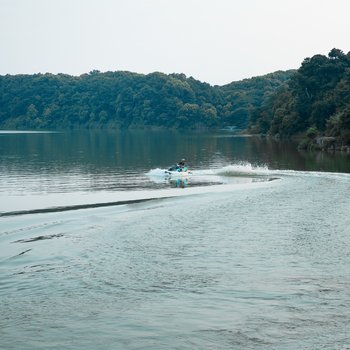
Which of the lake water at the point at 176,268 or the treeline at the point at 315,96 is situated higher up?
the treeline at the point at 315,96

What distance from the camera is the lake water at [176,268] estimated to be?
15055 mm

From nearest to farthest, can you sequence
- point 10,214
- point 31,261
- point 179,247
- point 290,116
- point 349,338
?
point 349,338 < point 31,261 < point 179,247 < point 10,214 < point 290,116

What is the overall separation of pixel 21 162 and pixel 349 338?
2498 inches

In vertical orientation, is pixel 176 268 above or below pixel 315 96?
below

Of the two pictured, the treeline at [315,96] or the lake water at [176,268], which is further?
the treeline at [315,96]

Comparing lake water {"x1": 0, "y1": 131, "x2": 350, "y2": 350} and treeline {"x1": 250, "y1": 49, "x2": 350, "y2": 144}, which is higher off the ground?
treeline {"x1": 250, "y1": 49, "x2": 350, "y2": 144}

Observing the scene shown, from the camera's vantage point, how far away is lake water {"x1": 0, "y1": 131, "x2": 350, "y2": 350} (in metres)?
15.1

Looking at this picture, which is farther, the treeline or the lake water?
the treeline

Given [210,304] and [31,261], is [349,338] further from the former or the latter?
[31,261]

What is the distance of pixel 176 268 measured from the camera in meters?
20.8

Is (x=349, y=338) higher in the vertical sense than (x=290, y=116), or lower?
lower

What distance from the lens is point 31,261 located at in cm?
2230

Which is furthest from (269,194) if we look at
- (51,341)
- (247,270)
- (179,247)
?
(51,341)

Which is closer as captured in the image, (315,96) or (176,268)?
(176,268)
